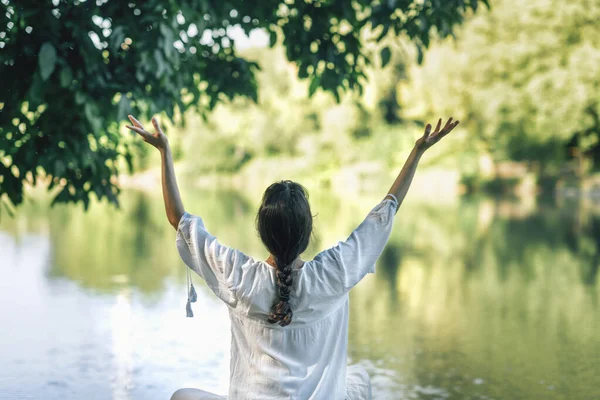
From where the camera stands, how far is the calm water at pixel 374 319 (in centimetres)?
614

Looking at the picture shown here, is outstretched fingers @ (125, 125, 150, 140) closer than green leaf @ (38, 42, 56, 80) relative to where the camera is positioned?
Yes

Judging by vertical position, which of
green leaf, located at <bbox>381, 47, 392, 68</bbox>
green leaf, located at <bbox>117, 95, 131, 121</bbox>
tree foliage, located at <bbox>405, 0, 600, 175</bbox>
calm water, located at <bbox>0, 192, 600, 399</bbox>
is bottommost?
calm water, located at <bbox>0, 192, 600, 399</bbox>

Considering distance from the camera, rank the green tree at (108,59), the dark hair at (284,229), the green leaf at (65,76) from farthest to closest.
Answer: the green tree at (108,59), the green leaf at (65,76), the dark hair at (284,229)

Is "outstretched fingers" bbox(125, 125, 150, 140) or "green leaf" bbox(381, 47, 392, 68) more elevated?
"green leaf" bbox(381, 47, 392, 68)

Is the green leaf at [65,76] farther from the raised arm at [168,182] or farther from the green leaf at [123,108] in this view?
the raised arm at [168,182]

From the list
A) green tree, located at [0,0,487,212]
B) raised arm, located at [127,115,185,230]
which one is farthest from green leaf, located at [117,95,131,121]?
raised arm, located at [127,115,185,230]

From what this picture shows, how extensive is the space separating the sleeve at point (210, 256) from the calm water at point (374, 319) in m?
0.80

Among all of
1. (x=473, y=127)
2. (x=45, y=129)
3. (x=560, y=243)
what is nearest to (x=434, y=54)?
(x=473, y=127)

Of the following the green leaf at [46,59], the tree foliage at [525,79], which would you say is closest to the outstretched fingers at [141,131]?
the green leaf at [46,59]

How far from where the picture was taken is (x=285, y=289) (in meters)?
2.56

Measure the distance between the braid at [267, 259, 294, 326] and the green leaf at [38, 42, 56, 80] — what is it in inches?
81.9

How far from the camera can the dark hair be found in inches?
99.7

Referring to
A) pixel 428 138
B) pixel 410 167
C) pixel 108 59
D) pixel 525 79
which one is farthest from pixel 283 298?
pixel 525 79

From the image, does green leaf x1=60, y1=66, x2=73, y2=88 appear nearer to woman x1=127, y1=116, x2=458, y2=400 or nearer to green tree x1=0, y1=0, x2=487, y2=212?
green tree x1=0, y1=0, x2=487, y2=212
